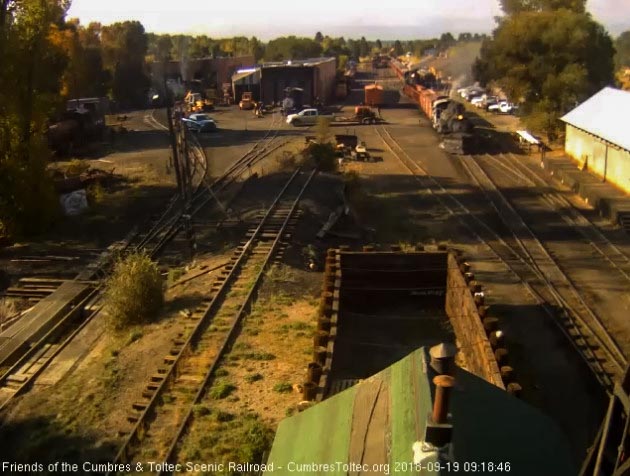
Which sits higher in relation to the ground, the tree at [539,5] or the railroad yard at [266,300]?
the tree at [539,5]

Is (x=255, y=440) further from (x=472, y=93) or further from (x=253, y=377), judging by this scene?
(x=472, y=93)

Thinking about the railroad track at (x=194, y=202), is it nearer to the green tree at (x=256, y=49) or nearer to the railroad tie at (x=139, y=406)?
the railroad tie at (x=139, y=406)

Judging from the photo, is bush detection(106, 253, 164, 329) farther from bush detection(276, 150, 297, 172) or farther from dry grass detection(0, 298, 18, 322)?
bush detection(276, 150, 297, 172)

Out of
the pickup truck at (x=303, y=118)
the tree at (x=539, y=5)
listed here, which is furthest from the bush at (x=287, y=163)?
the tree at (x=539, y=5)

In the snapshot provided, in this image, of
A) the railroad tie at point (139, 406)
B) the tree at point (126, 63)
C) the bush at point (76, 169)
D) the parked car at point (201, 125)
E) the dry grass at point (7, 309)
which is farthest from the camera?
the tree at point (126, 63)

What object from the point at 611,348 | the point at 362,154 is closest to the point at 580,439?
the point at 611,348

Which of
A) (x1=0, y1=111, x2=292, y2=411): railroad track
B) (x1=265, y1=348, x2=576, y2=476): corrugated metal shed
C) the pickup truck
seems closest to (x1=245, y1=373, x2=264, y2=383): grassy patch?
(x1=0, y1=111, x2=292, y2=411): railroad track

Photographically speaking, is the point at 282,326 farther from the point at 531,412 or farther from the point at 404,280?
the point at 531,412
